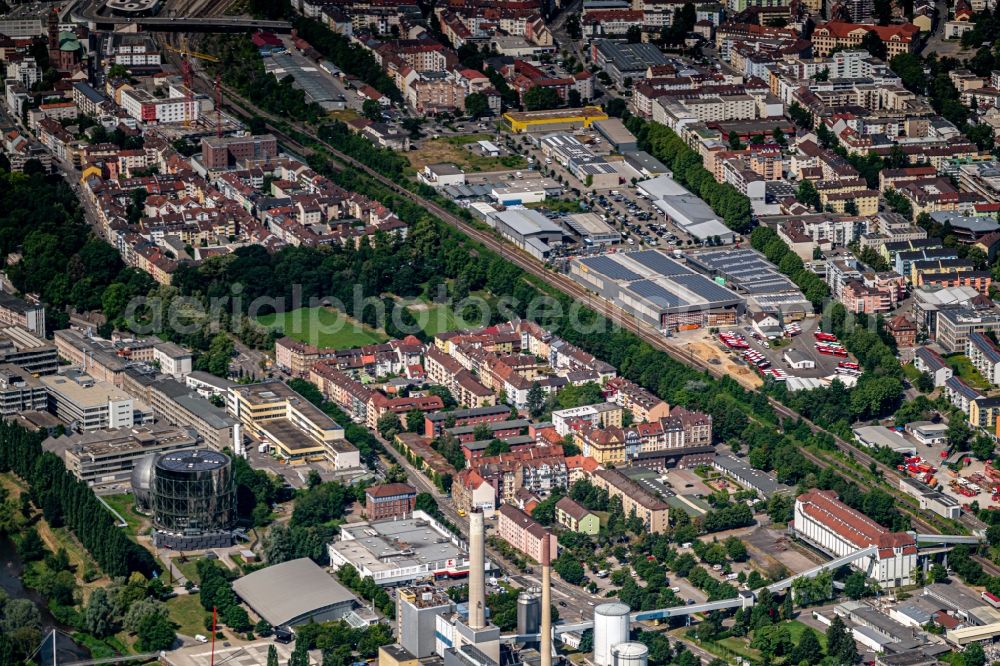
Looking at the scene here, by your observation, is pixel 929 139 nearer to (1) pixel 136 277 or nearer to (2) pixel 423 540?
(1) pixel 136 277

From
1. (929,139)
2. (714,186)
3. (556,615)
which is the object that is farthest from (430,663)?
(929,139)

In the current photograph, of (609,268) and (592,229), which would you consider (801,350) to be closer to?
(609,268)

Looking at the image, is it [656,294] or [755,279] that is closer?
[656,294]

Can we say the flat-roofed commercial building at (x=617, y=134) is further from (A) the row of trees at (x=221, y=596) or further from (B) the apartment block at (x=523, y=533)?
(A) the row of trees at (x=221, y=596)

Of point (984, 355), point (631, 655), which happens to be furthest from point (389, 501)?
point (984, 355)

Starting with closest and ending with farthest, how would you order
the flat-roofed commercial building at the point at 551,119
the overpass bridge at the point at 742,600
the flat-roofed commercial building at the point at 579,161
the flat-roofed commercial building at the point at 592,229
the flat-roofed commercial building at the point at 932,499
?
the overpass bridge at the point at 742,600, the flat-roofed commercial building at the point at 932,499, the flat-roofed commercial building at the point at 592,229, the flat-roofed commercial building at the point at 579,161, the flat-roofed commercial building at the point at 551,119

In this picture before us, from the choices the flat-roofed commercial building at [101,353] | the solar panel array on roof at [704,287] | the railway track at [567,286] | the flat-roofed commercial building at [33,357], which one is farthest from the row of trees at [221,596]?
the solar panel array on roof at [704,287]

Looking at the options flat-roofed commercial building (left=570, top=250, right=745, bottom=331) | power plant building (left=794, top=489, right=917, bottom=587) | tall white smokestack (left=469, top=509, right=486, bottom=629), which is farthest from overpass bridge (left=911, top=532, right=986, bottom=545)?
flat-roofed commercial building (left=570, top=250, right=745, bottom=331)

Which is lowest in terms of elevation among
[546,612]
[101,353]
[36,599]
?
[36,599]
